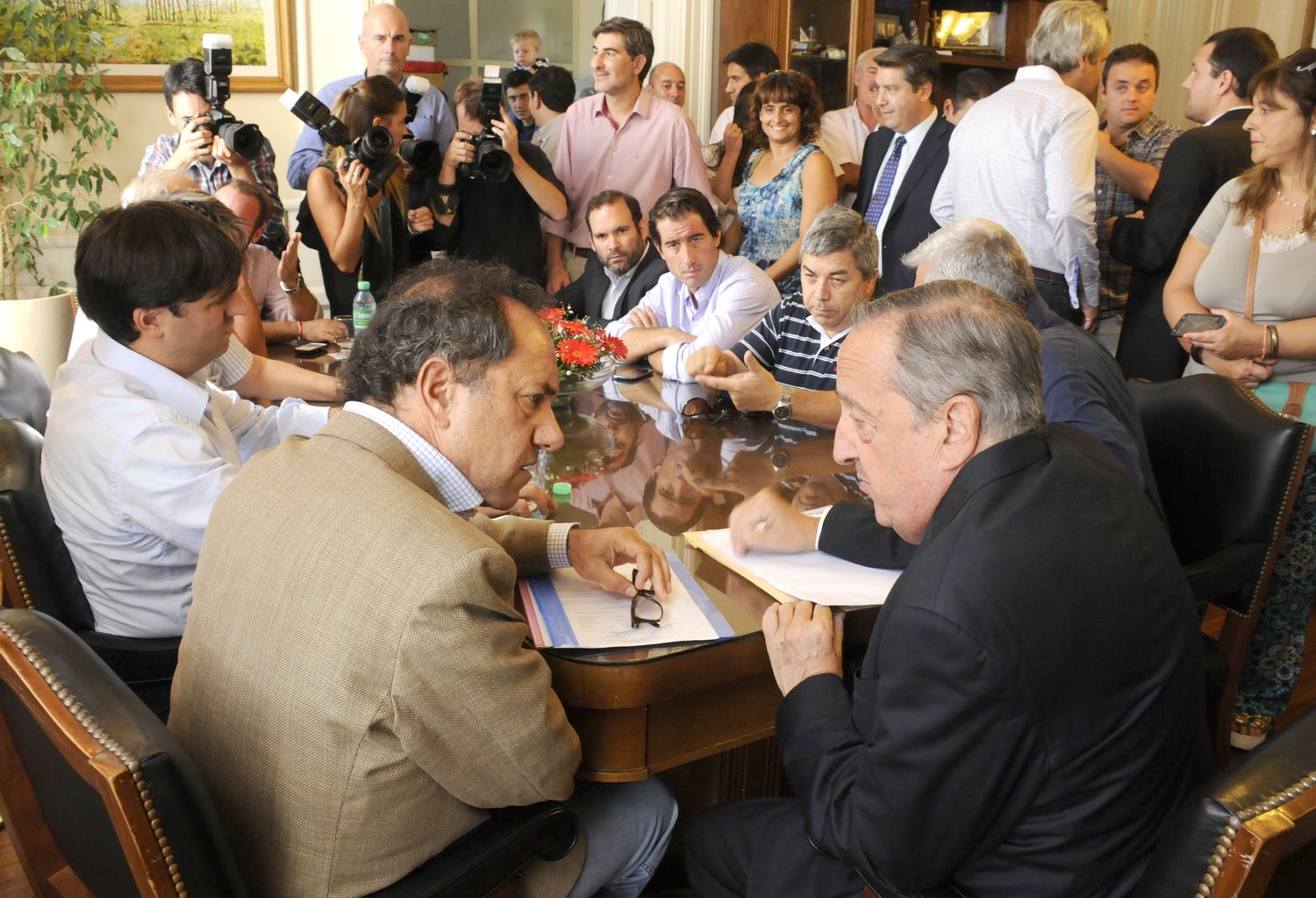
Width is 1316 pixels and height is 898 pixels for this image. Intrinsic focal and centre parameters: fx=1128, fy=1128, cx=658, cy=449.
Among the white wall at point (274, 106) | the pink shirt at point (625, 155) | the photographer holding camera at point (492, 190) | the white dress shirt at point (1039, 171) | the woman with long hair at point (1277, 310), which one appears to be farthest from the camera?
the white wall at point (274, 106)

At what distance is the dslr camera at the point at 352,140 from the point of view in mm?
3596

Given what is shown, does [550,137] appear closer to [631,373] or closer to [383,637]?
[631,373]

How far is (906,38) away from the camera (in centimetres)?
630

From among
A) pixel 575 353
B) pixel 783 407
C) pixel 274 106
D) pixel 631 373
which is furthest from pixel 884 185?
pixel 274 106

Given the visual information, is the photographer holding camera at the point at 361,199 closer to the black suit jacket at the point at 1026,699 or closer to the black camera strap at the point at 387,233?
the black camera strap at the point at 387,233

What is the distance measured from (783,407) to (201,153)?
2.21 meters

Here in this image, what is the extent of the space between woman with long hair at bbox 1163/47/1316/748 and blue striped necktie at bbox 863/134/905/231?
4.75ft

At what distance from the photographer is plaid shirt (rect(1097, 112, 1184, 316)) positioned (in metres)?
4.00

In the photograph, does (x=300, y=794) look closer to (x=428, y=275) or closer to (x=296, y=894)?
(x=296, y=894)

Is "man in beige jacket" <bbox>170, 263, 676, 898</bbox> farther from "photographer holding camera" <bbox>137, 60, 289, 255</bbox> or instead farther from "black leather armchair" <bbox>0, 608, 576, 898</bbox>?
"photographer holding camera" <bbox>137, 60, 289, 255</bbox>

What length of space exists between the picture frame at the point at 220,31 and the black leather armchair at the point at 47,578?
3532mm

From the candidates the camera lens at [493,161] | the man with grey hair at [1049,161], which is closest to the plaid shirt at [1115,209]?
the man with grey hair at [1049,161]

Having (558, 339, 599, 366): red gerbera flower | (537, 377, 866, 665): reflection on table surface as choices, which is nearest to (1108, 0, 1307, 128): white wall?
(537, 377, 866, 665): reflection on table surface

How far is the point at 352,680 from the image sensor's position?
3.76 ft
